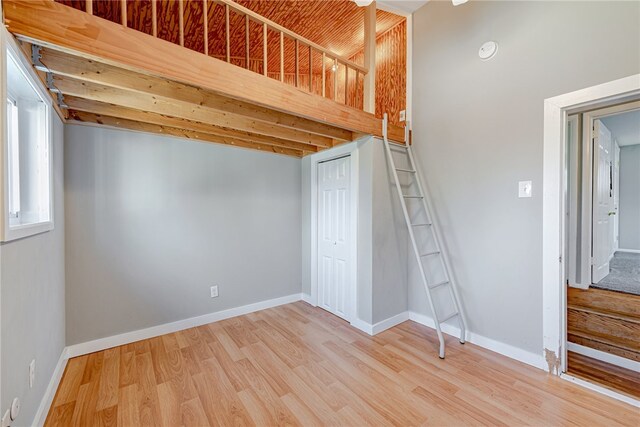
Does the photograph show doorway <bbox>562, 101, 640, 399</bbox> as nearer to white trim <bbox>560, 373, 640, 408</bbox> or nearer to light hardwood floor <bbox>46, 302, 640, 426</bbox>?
white trim <bbox>560, 373, 640, 408</bbox>

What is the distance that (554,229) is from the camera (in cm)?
198

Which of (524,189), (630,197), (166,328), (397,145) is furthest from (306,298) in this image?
(630,197)

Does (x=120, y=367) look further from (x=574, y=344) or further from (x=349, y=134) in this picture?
(x=574, y=344)

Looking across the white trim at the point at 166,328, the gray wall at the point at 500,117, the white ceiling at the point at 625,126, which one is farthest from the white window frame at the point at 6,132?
the white ceiling at the point at 625,126

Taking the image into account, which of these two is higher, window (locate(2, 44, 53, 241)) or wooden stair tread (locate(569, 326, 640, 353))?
window (locate(2, 44, 53, 241))

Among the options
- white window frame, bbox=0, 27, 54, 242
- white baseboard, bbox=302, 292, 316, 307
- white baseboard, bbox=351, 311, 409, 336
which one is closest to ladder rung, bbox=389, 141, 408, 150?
white baseboard, bbox=351, 311, 409, 336

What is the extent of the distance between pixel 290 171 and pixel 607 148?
4.17m

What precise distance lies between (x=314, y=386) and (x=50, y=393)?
173cm

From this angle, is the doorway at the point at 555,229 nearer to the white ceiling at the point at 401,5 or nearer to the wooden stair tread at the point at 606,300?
the wooden stair tread at the point at 606,300

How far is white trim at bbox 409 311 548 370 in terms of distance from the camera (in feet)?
6.80

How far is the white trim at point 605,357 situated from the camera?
2.07 metres

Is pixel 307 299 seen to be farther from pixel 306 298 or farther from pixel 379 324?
pixel 379 324

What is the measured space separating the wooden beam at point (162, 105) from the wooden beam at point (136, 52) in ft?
1.13

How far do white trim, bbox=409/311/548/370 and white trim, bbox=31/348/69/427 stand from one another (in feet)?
9.97
